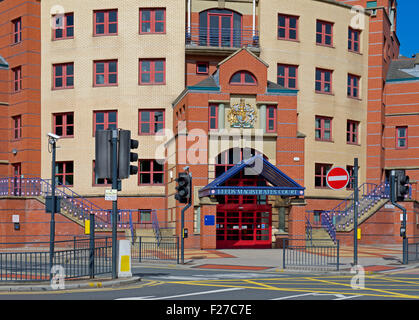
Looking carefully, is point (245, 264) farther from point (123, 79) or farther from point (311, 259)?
point (123, 79)

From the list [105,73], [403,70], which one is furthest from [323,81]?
[105,73]

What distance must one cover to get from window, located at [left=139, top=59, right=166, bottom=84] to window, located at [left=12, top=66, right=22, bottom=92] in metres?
8.42

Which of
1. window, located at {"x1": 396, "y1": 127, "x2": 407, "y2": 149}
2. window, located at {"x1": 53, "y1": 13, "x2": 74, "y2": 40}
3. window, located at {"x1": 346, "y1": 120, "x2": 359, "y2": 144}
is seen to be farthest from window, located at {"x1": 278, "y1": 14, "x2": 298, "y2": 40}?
window, located at {"x1": 53, "y1": 13, "x2": 74, "y2": 40}

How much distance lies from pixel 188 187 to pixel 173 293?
10093mm

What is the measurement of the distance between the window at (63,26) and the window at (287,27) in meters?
13.5

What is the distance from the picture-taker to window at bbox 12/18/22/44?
43.6m

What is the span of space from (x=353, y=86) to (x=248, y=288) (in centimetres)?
3205

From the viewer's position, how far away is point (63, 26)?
1679 inches

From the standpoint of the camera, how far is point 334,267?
23297 millimetres

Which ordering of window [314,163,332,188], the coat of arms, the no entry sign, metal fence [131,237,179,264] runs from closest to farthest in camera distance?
the no entry sign, metal fence [131,237,179,264], the coat of arms, window [314,163,332,188]

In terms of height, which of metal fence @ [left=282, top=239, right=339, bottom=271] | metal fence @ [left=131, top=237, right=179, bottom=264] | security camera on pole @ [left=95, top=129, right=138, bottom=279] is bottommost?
metal fence @ [left=131, top=237, right=179, bottom=264]

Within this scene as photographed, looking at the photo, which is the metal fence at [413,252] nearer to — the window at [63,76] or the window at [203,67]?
the window at [203,67]

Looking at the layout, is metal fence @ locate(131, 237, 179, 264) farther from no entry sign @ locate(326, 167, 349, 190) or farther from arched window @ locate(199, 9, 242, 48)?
arched window @ locate(199, 9, 242, 48)

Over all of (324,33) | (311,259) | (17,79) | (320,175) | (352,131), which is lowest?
(311,259)
